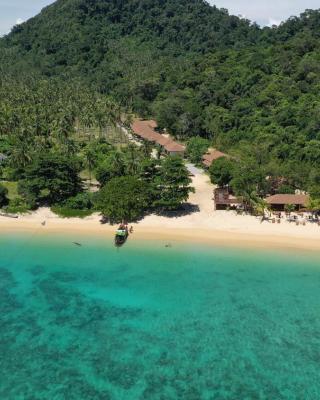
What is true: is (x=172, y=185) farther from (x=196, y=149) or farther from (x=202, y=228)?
(x=196, y=149)

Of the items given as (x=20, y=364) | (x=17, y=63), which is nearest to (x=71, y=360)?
(x=20, y=364)

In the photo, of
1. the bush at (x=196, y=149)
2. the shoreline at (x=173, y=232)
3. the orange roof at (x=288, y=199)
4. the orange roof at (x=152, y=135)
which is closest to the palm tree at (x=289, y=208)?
the orange roof at (x=288, y=199)

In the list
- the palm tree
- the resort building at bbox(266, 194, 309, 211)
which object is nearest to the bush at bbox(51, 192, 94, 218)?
the resort building at bbox(266, 194, 309, 211)

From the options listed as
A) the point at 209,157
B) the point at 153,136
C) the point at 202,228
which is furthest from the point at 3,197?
the point at 153,136

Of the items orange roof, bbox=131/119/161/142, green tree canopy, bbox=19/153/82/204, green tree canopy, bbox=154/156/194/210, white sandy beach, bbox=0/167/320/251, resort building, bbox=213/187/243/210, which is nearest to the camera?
white sandy beach, bbox=0/167/320/251

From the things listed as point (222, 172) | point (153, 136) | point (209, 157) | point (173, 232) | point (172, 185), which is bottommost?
point (173, 232)

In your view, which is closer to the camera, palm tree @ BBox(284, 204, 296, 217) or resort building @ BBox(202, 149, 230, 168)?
palm tree @ BBox(284, 204, 296, 217)

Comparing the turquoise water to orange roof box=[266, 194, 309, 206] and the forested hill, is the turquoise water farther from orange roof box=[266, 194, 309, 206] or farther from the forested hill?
the forested hill
